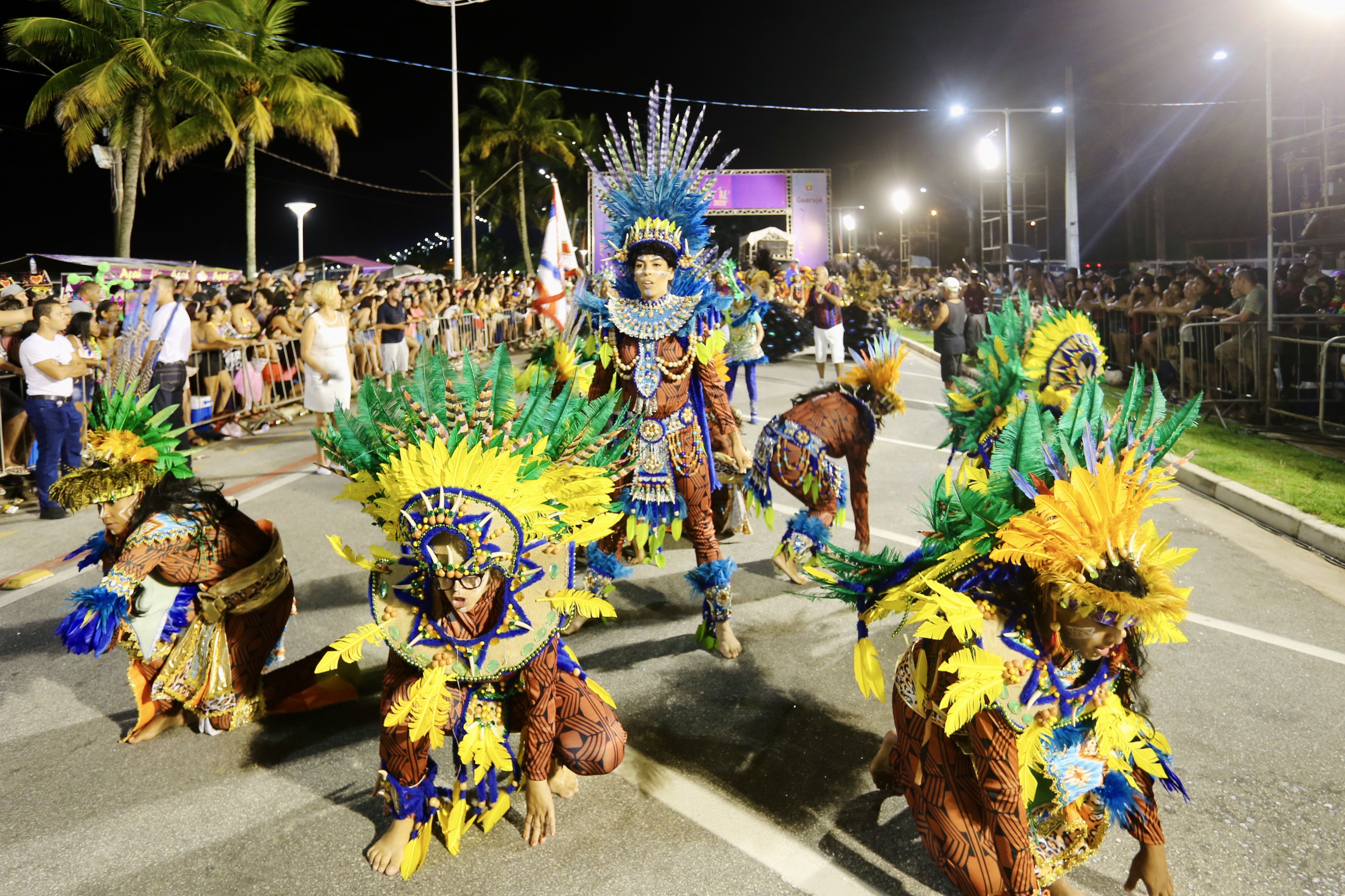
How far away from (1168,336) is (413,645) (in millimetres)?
12675

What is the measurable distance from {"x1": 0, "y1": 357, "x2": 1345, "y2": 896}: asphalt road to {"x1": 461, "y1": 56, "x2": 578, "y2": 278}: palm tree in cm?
4130

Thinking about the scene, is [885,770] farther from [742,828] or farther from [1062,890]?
[1062,890]

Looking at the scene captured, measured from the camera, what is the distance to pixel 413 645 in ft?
9.48

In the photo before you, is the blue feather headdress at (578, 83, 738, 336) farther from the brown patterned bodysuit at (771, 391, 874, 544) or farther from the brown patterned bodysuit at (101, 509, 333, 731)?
the brown patterned bodysuit at (101, 509, 333, 731)

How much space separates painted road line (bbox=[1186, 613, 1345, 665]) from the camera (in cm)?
467

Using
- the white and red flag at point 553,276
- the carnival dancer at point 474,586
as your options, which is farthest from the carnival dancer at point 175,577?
the white and red flag at point 553,276

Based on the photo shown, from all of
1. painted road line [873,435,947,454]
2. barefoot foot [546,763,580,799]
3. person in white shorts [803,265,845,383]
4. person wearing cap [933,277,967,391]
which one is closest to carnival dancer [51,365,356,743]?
barefoot foot [546,763,580,799]

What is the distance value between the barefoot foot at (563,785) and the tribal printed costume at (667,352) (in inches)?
56.9

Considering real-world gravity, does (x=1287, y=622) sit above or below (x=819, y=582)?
below

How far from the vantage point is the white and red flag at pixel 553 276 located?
13.5 m

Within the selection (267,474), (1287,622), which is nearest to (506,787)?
(1287,622)

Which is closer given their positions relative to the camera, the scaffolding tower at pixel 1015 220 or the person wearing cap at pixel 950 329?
the person wearing cap at pixel 950 329

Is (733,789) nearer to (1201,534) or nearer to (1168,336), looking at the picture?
(1201,534)

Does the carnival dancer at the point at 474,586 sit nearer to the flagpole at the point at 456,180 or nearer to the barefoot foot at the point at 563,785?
the barefoot foot at the point at 563,785
